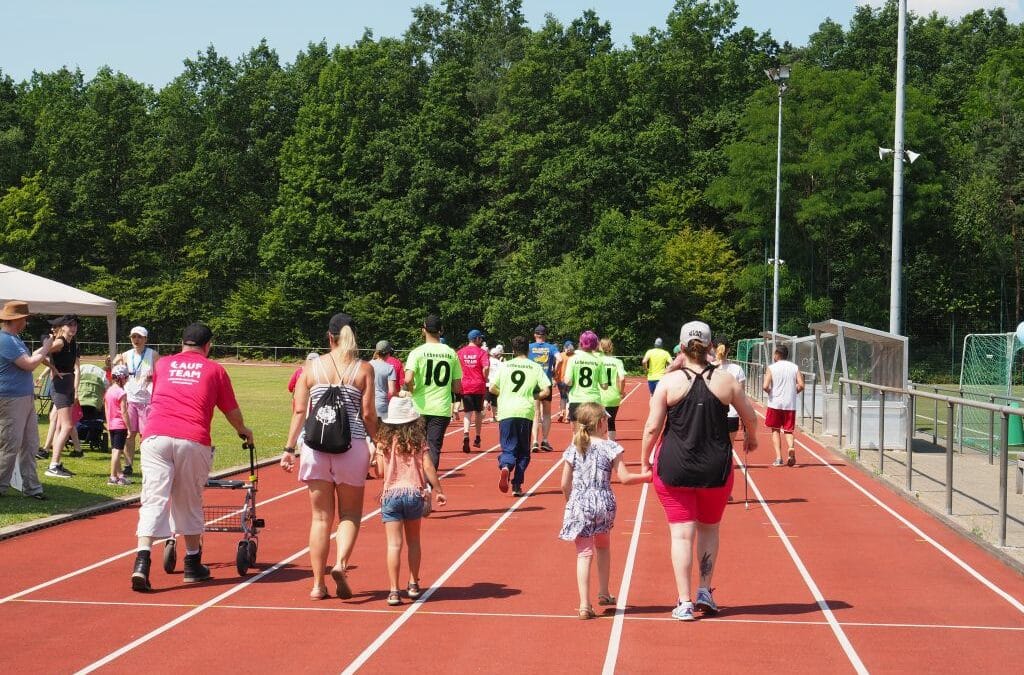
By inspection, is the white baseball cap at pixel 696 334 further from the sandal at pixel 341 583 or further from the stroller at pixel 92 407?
the stroller at pixel 92 407

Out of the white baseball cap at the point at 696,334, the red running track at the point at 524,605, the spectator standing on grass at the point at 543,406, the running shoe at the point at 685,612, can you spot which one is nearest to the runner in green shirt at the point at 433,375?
the red running track at the point at 524,605

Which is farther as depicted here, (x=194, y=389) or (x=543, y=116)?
(x=543, y=116)

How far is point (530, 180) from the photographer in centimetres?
7062

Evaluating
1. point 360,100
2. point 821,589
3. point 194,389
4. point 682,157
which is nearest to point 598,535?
point 821,589

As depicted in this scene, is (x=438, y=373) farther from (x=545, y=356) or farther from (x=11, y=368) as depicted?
(x=545, y=356)

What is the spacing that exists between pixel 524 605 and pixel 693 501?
1.41 m

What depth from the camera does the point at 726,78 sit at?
71250 mm

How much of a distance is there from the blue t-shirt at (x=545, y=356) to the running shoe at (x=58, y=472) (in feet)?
32.2

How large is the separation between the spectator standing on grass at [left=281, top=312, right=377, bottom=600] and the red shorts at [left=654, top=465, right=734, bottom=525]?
2020mm

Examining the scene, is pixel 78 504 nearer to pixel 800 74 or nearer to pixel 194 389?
pixel 194 389

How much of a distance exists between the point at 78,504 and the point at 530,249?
5549 centimetres

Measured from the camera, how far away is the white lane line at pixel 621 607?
6.81 metres

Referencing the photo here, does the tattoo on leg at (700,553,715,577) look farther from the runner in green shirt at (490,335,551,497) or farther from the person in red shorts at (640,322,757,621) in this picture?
the runner in green shirt at (490,335,551,497)

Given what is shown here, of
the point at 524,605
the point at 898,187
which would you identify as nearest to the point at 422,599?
the point at 524,605
